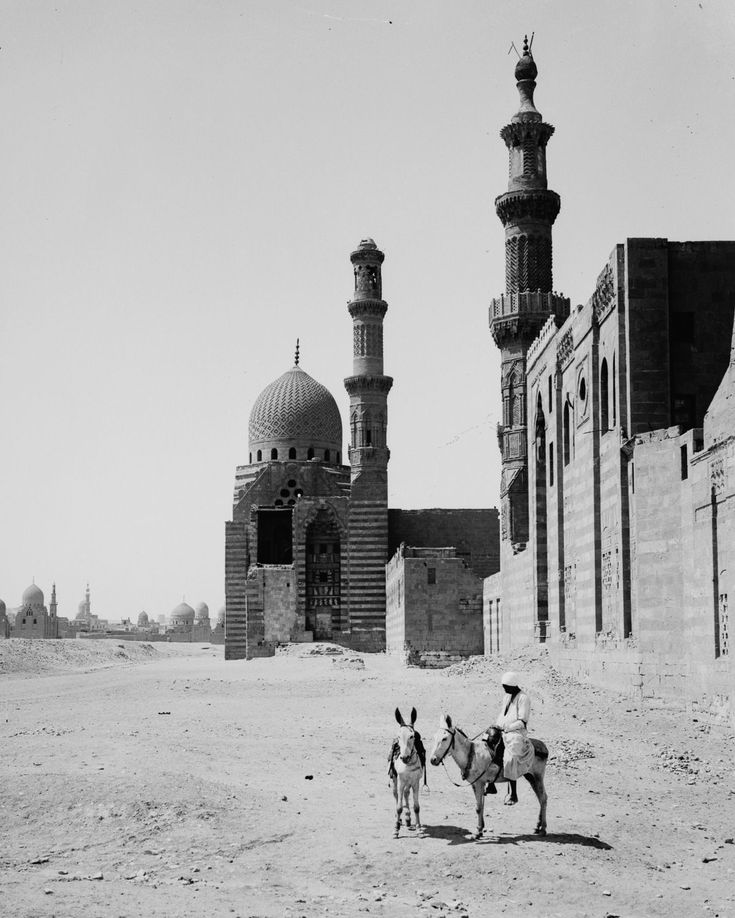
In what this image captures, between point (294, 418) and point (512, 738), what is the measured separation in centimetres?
5430

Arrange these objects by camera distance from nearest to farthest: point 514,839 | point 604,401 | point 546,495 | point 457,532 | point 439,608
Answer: point 514,839, point 604,401, point 546,495, point 439,608, point 457,532

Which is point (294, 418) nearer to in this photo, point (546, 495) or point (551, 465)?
point (546, 495)

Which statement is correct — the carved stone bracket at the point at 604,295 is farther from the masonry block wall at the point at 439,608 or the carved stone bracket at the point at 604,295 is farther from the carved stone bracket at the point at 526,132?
the masonry block wall at the point at 439,608

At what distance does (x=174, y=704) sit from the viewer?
2552cm

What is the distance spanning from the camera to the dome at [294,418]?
64.2 meters

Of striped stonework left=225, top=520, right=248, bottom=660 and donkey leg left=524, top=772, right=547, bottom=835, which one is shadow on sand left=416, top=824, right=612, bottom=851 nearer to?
donkey leg left=524, top=772, right=547, bottom=835

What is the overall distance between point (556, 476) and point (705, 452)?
39.0 ft

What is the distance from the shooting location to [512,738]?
34.6 feet

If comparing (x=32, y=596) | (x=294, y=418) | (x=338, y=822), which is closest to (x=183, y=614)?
(x=32, y=596)

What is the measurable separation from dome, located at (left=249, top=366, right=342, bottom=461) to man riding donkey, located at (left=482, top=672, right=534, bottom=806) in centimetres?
5358

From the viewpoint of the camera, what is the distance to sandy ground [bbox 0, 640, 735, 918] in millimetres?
9383

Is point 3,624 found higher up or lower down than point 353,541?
lower down

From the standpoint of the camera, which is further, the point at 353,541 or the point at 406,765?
the point at 353,541

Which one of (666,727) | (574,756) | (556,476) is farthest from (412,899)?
(556,476)
